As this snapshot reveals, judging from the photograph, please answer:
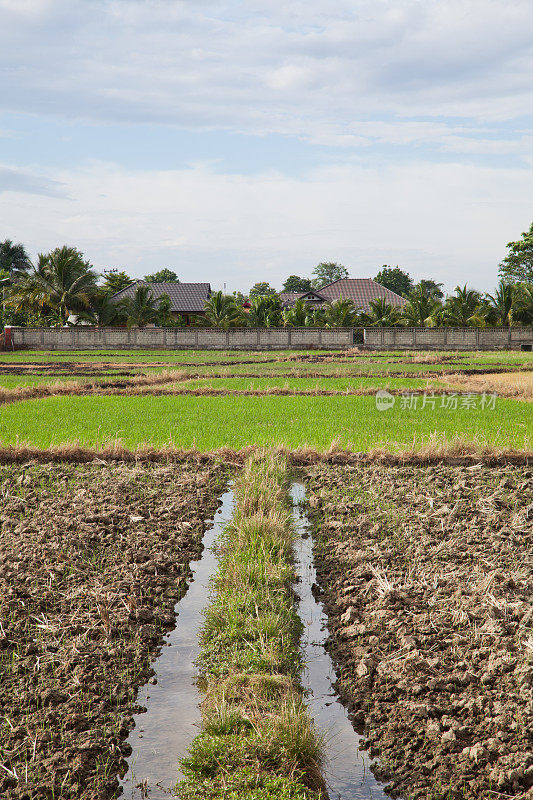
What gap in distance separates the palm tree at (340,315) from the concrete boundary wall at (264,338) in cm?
148

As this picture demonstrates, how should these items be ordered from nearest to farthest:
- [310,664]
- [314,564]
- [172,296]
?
1. [310,664]
2. [314,564]
3. [172,296]

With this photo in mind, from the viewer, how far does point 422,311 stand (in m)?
36.6

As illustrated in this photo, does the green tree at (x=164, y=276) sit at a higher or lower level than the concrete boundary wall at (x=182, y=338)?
higher

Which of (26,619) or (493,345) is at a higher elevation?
(493,345)

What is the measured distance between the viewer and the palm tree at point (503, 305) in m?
35.7

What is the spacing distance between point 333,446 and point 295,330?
2689 centimetres

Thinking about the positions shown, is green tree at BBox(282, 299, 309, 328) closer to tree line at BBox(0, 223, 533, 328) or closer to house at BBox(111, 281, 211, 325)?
tree line at BBox(0, 223, 533, 328)

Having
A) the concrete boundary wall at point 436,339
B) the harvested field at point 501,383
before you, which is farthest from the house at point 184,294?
the harvested field at point 501,383

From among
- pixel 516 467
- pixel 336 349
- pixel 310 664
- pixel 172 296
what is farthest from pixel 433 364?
pixel 172 296

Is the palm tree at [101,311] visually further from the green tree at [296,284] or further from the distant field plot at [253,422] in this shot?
the green tree at [296,284]

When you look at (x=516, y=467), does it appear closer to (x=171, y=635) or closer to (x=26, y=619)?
(x=171, y=635)

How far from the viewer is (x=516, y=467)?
7887mm

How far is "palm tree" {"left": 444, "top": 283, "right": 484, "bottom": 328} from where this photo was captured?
1430 inches

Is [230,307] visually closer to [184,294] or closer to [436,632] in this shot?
[184,294]
